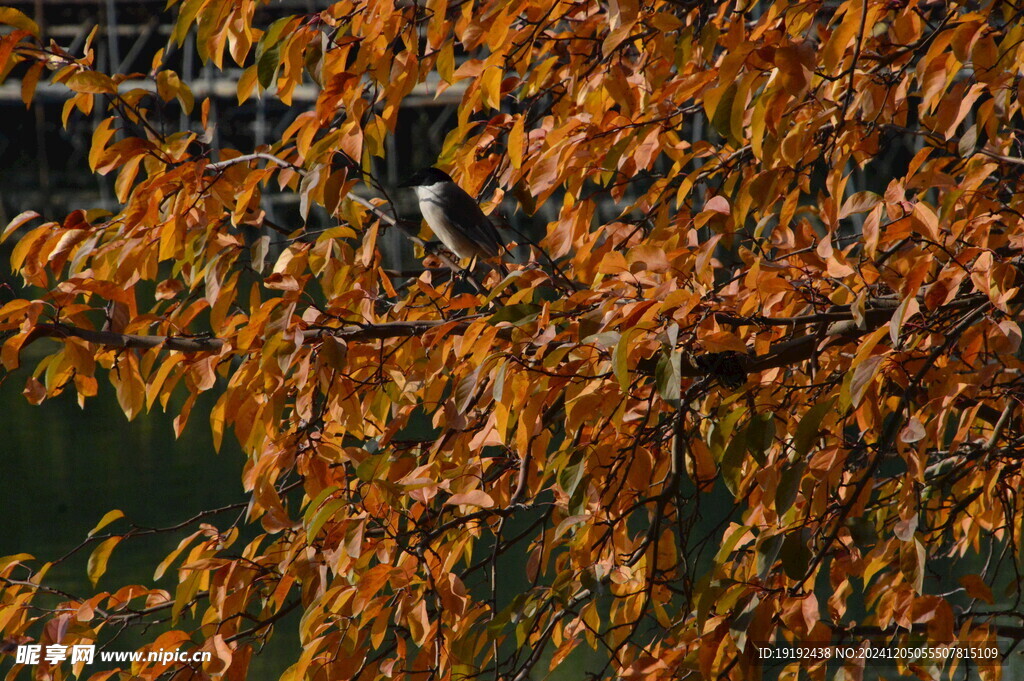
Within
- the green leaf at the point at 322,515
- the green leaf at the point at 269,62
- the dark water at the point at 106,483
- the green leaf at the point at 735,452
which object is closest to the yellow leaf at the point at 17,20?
the green leaf at the point at 269,62

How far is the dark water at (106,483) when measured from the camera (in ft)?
23.4

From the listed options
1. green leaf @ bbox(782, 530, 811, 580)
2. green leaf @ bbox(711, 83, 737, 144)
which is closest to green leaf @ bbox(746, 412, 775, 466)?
green leaf @ bbox(782, 530, 811, 580)

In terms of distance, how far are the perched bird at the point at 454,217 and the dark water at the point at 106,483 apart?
286 centimetres

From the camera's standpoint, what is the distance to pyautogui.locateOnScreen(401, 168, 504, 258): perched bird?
3.77m

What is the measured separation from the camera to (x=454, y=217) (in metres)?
3.77

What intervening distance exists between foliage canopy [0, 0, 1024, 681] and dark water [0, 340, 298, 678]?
3.84 m

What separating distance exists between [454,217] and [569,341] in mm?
2038

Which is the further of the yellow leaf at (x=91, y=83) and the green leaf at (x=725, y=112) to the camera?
the yellow leaf at (x=91, y=83)

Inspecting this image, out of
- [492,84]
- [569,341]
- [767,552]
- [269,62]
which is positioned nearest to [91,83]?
[269,62]

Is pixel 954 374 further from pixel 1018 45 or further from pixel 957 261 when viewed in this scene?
pixel 1018 45

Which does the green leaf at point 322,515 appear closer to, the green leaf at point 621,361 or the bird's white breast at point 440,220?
the green leaf at point 621,361

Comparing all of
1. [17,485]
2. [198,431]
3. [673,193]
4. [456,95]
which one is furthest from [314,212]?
[673,193]

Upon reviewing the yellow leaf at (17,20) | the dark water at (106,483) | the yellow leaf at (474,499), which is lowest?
the dark water at (106,483)

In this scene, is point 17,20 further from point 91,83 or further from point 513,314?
point 513,314
